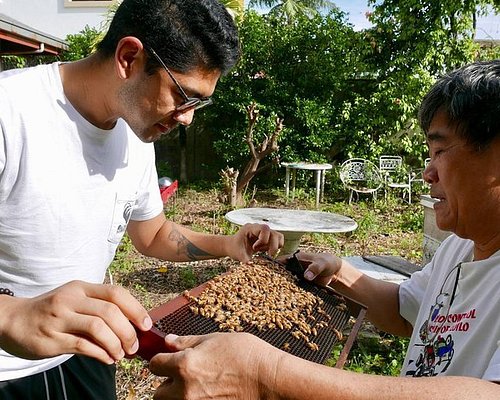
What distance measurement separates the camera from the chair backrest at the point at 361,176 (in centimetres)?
1230

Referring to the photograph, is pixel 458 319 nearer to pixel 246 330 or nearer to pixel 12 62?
pixel 246 330

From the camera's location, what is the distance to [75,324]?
4.24ft

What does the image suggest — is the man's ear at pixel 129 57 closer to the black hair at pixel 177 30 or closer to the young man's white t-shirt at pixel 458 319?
the black hair at pixel 177 30

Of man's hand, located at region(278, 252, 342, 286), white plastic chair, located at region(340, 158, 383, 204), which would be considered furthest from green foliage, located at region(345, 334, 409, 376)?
white plastic chair, located at region(340, 158, 383, 204)

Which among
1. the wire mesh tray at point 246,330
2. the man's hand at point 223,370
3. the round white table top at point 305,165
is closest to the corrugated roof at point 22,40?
the round white table top at point 305,165

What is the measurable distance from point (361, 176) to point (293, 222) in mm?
6091

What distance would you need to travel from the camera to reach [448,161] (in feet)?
5.91

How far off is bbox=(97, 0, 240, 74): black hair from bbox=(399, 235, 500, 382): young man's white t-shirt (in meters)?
1.34

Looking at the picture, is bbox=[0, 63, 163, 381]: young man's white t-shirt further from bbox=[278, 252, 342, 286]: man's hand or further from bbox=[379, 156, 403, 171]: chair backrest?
bbox=[379, 156, 403, 171]: chair backrest

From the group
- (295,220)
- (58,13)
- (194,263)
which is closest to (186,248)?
(295,220)

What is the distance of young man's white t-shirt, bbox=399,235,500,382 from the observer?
1.64 m

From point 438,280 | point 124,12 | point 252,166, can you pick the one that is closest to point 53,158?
point 124,12

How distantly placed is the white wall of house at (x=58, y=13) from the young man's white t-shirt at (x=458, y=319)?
1920 cm

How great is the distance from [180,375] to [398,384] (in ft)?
1.85
